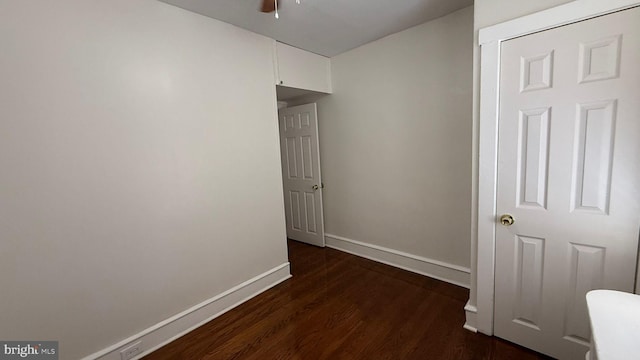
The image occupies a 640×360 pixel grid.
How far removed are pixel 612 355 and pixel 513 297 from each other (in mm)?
1102

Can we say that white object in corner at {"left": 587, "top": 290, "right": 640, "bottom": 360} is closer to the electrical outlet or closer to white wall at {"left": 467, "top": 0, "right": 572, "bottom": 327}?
white wall at {"left": 467, "top": 0, "right": 572, "bottom": 327}

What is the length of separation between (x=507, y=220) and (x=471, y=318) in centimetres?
80

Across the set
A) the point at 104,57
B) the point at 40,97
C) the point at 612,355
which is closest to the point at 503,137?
the point at 612,355

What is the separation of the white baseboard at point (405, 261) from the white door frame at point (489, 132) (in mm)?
630

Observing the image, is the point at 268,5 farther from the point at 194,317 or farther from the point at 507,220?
the point at 194,317

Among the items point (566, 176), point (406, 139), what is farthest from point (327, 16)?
point (566, 176)

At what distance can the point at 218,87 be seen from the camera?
2156 millimetres

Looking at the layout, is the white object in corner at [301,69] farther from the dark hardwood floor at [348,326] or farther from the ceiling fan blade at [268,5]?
the dark hardwood floor at [348,326]

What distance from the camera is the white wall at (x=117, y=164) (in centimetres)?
138

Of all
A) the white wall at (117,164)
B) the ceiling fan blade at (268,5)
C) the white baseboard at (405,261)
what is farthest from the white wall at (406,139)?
the ceiling fan blade at (268,5)

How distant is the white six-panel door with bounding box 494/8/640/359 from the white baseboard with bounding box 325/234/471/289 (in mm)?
698

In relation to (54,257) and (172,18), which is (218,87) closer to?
(172,18)

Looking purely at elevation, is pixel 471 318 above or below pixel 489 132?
below

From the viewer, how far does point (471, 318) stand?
1874 millimetres
